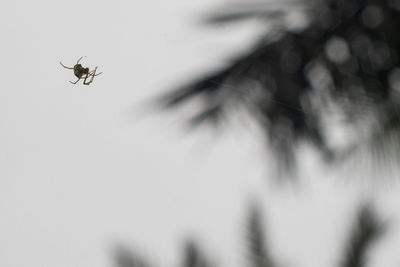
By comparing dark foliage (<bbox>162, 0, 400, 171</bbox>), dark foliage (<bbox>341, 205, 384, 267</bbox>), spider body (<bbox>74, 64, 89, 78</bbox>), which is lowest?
dark foliage (<bbox>341, 205, 384, 267</bbox>)

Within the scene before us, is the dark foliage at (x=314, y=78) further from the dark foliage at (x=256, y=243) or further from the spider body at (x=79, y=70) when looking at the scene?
the spider body at (x=79, y=70)

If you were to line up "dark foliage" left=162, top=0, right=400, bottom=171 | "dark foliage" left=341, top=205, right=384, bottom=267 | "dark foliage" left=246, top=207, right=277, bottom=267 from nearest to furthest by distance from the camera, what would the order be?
"dark foliage" left=162, top=0, right=400, bottom=171 → "dark foliage" left=341, top=205, right=384, bottom=267 → "dark foliage" left=246, top=207, right=277, bottom=267

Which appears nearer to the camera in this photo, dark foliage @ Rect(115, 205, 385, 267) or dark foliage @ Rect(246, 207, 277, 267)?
dark foliage @ Rect(115, 205, 385, 267)

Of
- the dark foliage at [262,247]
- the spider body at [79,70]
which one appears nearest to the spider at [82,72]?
the spider body at [79,70]

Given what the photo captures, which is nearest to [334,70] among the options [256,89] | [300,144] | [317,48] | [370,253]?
[317,48]

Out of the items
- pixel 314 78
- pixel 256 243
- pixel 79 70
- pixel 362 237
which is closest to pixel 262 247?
pixel 256 243

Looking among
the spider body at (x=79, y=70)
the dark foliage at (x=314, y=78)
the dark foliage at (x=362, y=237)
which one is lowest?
the dark foliage at (x=362, y=237)

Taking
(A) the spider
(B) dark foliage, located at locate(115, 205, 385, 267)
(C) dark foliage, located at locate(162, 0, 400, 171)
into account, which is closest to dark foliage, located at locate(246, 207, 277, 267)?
(B) dark foliage, located at locate(115, 205, 385, 267)

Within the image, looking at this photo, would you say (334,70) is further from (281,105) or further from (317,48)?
(281,105)

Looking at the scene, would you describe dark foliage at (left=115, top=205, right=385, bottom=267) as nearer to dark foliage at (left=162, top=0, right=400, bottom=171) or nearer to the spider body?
dark foliage at (left=162, top=0, right=400, bottom=171)
